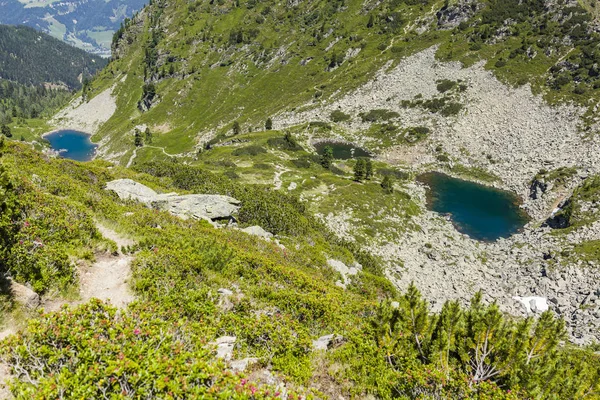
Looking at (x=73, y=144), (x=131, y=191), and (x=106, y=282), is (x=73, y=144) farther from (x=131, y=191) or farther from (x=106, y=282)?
(x=106, y=282)

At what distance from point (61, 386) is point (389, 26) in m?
177

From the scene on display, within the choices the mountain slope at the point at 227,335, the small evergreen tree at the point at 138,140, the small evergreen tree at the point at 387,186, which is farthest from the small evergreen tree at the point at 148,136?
the mountain slope at the point at 227,335

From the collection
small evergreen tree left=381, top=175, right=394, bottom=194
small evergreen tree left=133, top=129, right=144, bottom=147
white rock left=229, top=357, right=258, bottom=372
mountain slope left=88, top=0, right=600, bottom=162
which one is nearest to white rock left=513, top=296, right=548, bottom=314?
small evergreen tree left=381, top=175, right=394, bottom=194

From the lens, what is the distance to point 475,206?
237 feet

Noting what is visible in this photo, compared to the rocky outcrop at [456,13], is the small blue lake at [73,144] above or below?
below

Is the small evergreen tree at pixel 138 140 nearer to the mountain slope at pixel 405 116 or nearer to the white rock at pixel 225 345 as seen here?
the mountain slope at pixel 405 116

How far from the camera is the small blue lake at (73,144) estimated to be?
478ft

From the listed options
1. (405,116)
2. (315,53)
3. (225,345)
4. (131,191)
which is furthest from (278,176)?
(315,53)

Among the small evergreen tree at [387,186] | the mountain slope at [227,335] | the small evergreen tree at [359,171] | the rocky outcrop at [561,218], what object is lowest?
the rocky outcrop at [561,218]

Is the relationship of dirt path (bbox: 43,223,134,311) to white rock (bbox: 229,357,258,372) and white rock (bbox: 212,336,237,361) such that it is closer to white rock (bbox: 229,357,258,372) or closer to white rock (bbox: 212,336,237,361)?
white rock (bbox: 212,336,237,361)

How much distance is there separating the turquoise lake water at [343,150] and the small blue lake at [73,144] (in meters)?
105

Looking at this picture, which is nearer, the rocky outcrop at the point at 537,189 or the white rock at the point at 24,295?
the white rock at the point at 24,295

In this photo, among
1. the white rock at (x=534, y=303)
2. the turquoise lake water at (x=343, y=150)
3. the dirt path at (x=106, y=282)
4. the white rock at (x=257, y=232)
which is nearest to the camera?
the dirt path at (x=106, y=282)

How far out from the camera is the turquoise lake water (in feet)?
319
